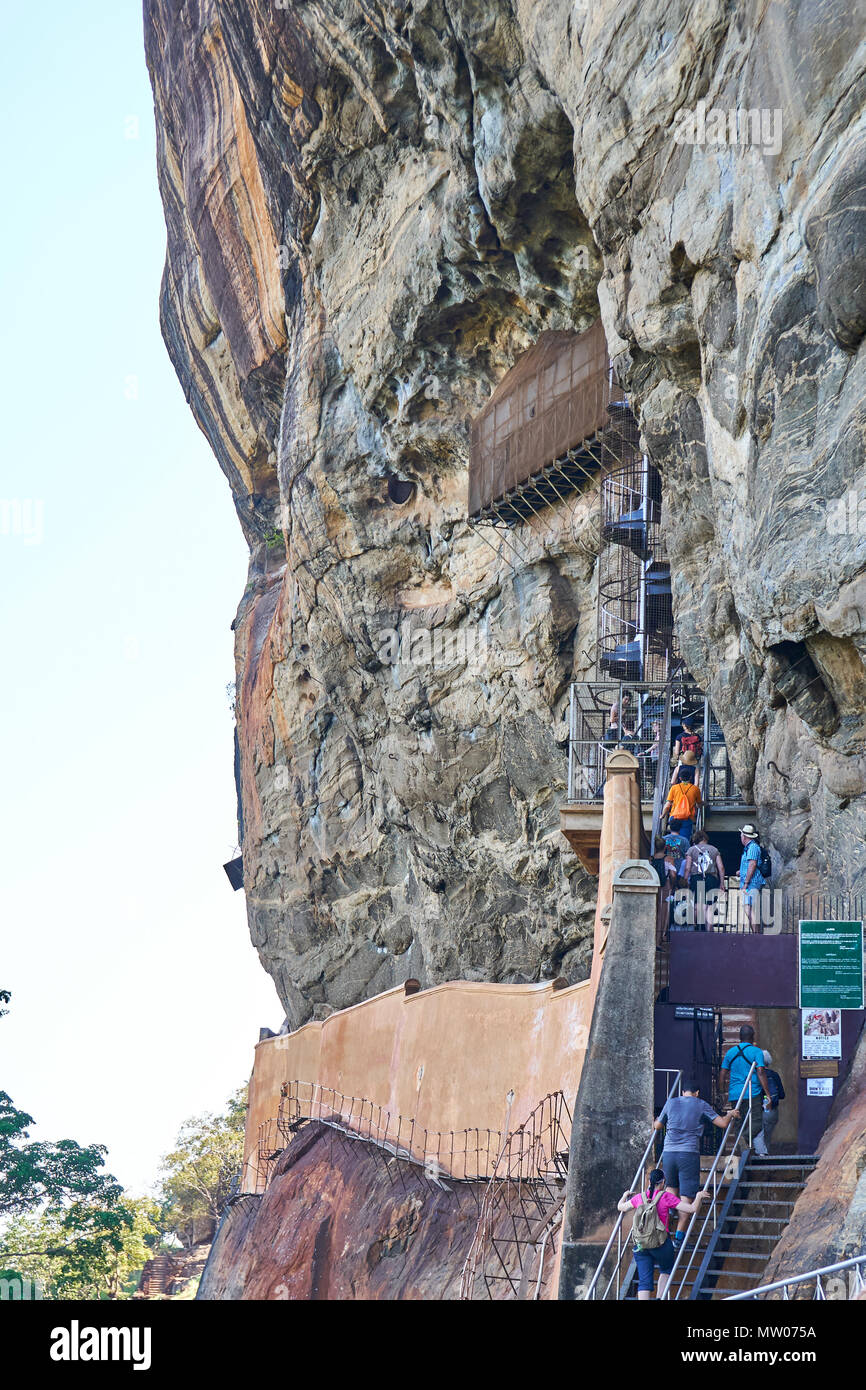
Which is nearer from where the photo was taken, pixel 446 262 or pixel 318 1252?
pixel 318 1252

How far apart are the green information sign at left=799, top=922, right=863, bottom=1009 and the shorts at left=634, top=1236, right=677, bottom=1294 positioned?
3.11 metres

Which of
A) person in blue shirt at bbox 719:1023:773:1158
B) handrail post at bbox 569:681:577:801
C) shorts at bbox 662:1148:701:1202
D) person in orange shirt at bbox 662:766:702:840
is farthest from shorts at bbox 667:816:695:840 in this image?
shorts at bbox 662:1148:701:1202

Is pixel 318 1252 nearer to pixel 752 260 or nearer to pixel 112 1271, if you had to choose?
pixel 752 260

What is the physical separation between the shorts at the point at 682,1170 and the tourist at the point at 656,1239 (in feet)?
0.56

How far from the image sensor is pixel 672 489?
19375 millimetres

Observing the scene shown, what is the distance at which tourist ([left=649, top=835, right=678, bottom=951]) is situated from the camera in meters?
13.4

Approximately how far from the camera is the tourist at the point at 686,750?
1806cm

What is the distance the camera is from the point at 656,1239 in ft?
31.9

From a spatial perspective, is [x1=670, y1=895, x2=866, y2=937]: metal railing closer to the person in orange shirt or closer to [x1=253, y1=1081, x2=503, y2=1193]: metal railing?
the person in orange shirt

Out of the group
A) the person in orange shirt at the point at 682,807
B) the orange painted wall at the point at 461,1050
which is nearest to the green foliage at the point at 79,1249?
the orange painted wall at the point at 461,1050

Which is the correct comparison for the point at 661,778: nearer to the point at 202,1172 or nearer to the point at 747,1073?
the point at 747,1073

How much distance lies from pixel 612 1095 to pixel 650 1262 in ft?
6.71
